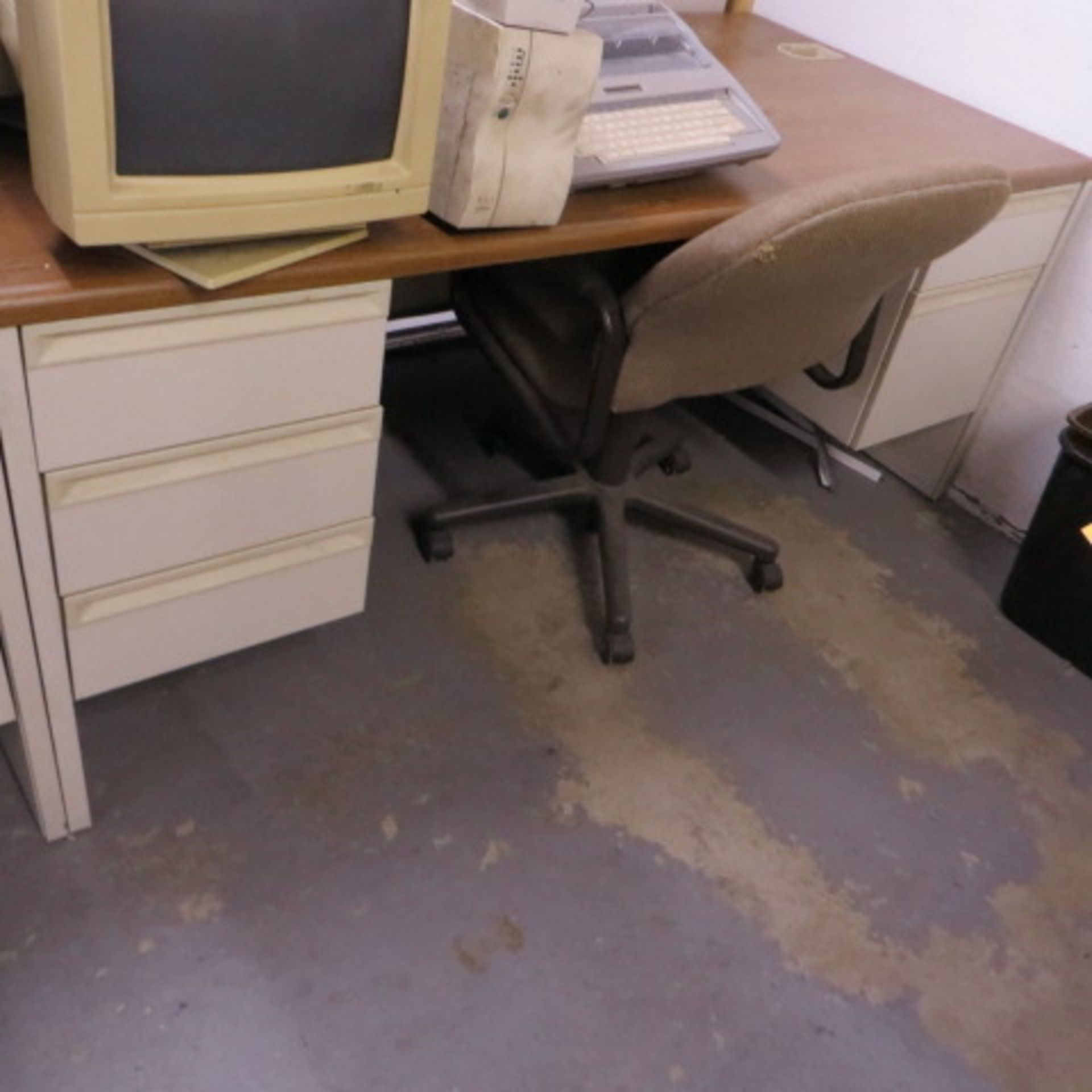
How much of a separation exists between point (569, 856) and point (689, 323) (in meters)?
0.69

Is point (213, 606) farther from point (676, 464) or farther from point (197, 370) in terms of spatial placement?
point (676, 464)

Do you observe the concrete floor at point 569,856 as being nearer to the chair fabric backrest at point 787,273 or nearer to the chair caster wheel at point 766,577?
the chair caster wheel at point 766,577

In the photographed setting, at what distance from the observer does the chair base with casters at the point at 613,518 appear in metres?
1.66

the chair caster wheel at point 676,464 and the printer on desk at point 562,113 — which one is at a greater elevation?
the printer on desk at point 562,113

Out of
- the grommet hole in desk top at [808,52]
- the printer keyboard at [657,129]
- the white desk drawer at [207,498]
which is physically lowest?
the white desk drawer at [207,498]

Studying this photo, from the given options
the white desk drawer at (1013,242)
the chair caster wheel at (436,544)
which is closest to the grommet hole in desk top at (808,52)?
the white desk drawer at (1013,242)

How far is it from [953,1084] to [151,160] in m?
1.27

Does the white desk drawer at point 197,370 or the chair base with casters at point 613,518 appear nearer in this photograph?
the white desk drawer at point 197,370

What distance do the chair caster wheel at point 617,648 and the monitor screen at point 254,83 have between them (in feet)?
2.83

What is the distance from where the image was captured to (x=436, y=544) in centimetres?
176

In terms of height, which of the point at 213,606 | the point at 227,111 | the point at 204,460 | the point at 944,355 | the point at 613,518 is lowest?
the point at 613,518

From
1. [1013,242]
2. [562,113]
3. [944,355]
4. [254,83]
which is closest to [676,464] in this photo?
[944,355]

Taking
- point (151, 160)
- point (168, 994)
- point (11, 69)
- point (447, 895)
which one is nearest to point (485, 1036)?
point (447, 895)

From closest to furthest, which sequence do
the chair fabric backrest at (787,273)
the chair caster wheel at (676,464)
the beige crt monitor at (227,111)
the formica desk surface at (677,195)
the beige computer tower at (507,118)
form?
the beige crt monitor at (227,111) → the formica desk surface at (677,195) → the beige computer tower at (507,118) → the chair fabric backrest at (787,273) → the chair caster wheel at (676,464)
